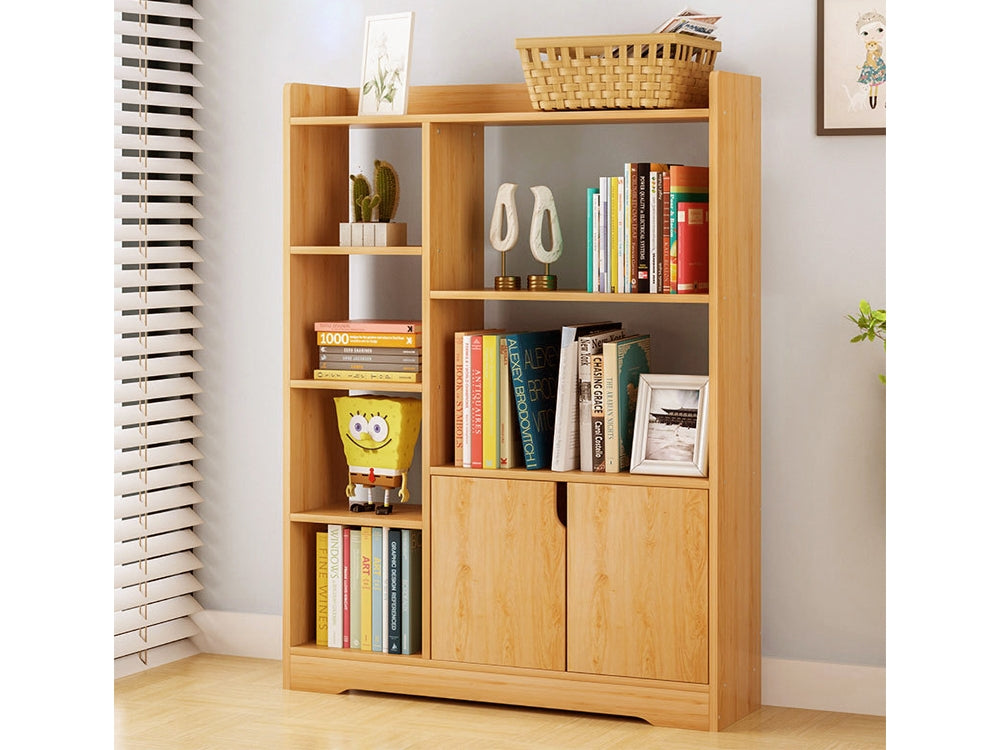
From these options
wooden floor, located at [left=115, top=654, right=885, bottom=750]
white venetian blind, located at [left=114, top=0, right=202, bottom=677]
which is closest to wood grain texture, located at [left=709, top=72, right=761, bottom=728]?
wooden floor, located at [left=115, top=654, right=885, bottom=750]

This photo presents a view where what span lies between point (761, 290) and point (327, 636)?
56.3 inches

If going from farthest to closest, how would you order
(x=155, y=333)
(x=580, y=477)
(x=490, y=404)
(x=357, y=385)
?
1. (x=155, y=333)
2. (x=357, y=385)
3. (x=490, y=404)
4. (x=580, y=477)

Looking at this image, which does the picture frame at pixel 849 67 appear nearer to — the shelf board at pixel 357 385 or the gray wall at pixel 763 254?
the gray wall at pixel 763 254

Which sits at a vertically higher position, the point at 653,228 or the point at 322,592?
the point at 653,228

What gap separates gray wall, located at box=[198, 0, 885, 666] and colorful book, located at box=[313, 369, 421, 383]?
414mm

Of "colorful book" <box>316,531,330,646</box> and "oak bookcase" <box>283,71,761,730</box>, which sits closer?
"oak bookcase" <box>283,71,761,730</box>

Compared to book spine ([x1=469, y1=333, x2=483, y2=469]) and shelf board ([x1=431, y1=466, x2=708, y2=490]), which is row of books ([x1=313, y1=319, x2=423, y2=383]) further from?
shelf board ([x1=431, y1=466, x2=708, y2=490])

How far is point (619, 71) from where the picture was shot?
9.47 feet

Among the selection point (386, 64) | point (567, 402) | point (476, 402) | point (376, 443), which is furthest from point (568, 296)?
point (386, 64)

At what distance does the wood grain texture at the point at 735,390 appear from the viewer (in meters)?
2.87

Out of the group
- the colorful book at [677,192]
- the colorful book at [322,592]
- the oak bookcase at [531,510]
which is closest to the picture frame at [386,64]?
the oak bookcase at [531,510]

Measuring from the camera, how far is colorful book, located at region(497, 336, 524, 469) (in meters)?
3.08

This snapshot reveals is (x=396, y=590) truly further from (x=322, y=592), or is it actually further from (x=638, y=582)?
(x=638, y=582)
